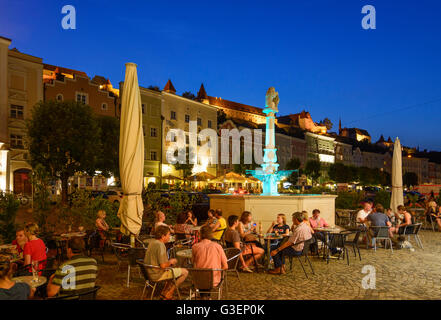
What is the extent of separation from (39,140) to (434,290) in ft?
89.2

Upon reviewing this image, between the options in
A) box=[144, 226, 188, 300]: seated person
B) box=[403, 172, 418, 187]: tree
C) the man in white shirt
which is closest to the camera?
→ box=[144, 226, 188, 300]: seated person

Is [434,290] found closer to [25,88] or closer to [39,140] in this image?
[39,140]

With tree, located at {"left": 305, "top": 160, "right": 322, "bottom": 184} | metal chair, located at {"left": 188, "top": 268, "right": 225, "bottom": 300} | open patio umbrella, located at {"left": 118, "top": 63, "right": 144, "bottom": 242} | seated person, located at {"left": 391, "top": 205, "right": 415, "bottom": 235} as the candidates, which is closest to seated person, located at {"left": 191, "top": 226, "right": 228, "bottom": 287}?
metal chair, located at {"left": 188, "top": 268, "right": 225, "bottom": 300}

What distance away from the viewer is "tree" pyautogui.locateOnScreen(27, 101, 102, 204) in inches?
1058

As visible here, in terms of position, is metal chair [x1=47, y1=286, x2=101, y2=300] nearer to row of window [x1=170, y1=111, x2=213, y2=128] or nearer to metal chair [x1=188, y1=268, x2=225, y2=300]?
metal chair [x1=188, y1=268, x2=225, y2=300]

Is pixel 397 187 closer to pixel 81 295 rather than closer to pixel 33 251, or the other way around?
pixel 33 251

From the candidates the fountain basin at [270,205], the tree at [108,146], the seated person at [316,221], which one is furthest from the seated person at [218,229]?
the tree at [108,146]

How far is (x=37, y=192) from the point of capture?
9562mm

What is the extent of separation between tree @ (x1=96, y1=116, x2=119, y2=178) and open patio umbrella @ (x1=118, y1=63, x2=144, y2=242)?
77.8ft

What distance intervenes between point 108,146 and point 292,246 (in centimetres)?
2692

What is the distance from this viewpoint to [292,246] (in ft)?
26.2

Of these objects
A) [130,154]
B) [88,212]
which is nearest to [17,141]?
[88,212]
